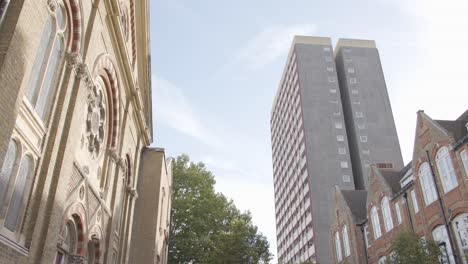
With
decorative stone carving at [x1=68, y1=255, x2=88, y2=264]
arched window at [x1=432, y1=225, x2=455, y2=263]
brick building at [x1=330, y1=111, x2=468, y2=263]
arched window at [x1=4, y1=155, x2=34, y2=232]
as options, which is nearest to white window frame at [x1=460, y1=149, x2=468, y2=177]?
brick building at [x1=330, y1=111, x2=468, y2=263]

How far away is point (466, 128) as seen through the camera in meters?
21.7

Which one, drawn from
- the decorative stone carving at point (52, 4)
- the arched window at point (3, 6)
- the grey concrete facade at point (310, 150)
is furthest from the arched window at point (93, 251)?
the grey concrete facade at point (310, 150)

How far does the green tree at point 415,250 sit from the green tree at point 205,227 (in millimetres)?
14500

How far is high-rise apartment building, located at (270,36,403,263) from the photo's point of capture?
6762 centimetres

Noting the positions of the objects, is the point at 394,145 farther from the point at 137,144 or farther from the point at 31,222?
the point at 31,222

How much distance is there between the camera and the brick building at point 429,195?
68.4 feet

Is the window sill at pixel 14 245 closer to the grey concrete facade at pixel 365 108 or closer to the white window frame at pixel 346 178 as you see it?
the white window frame at pixel 346 178

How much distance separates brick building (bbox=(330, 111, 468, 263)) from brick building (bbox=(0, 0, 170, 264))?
637 inches

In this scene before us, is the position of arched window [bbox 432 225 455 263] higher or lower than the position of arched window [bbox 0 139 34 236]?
higher

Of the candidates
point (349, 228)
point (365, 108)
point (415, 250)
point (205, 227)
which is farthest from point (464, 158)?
point (365, 108)

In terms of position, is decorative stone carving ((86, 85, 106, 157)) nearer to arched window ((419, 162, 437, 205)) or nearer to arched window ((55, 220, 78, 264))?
arched window ((55, 220, 78, 264))

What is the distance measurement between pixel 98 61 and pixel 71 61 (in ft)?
7.68

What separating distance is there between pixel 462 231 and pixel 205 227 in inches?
853

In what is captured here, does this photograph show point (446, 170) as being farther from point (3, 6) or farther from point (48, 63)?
point (3, 6)
